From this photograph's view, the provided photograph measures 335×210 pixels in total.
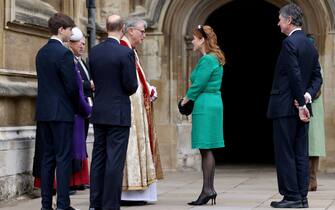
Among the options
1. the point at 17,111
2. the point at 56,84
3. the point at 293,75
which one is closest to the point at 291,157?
the point at 293,75

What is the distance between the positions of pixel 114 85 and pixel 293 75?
1683 mm

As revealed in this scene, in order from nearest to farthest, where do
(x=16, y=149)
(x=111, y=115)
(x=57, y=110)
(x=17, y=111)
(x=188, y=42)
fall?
(x=111, y=115)
(x=57, y=110)
(x=16, y=149)
(x=17, y=111)
(x=188, y=42)

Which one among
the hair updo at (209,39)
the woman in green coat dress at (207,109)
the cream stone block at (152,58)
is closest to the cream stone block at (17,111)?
the woman in green coat dress at (207,109)

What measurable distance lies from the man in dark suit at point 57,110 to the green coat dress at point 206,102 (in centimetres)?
134

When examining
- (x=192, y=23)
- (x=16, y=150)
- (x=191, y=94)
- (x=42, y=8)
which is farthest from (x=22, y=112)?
(x=192, y=23)

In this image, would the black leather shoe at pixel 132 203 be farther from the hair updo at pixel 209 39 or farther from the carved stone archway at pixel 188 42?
the carved stone archway at pixel 188 42

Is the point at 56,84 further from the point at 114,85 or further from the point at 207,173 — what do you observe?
the point at 207,173

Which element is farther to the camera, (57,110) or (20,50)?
(20,50)

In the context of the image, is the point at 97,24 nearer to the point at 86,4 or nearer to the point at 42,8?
the point at 86,4

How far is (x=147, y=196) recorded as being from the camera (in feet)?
30.1

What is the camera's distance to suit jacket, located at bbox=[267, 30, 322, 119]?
338 inches

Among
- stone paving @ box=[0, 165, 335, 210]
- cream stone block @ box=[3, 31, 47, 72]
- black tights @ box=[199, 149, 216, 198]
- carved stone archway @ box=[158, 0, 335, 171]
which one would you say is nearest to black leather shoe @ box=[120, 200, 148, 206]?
stone paving @ box=[0, 165, 335, 210]

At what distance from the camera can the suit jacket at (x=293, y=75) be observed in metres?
8.58

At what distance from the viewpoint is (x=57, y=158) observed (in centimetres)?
823
